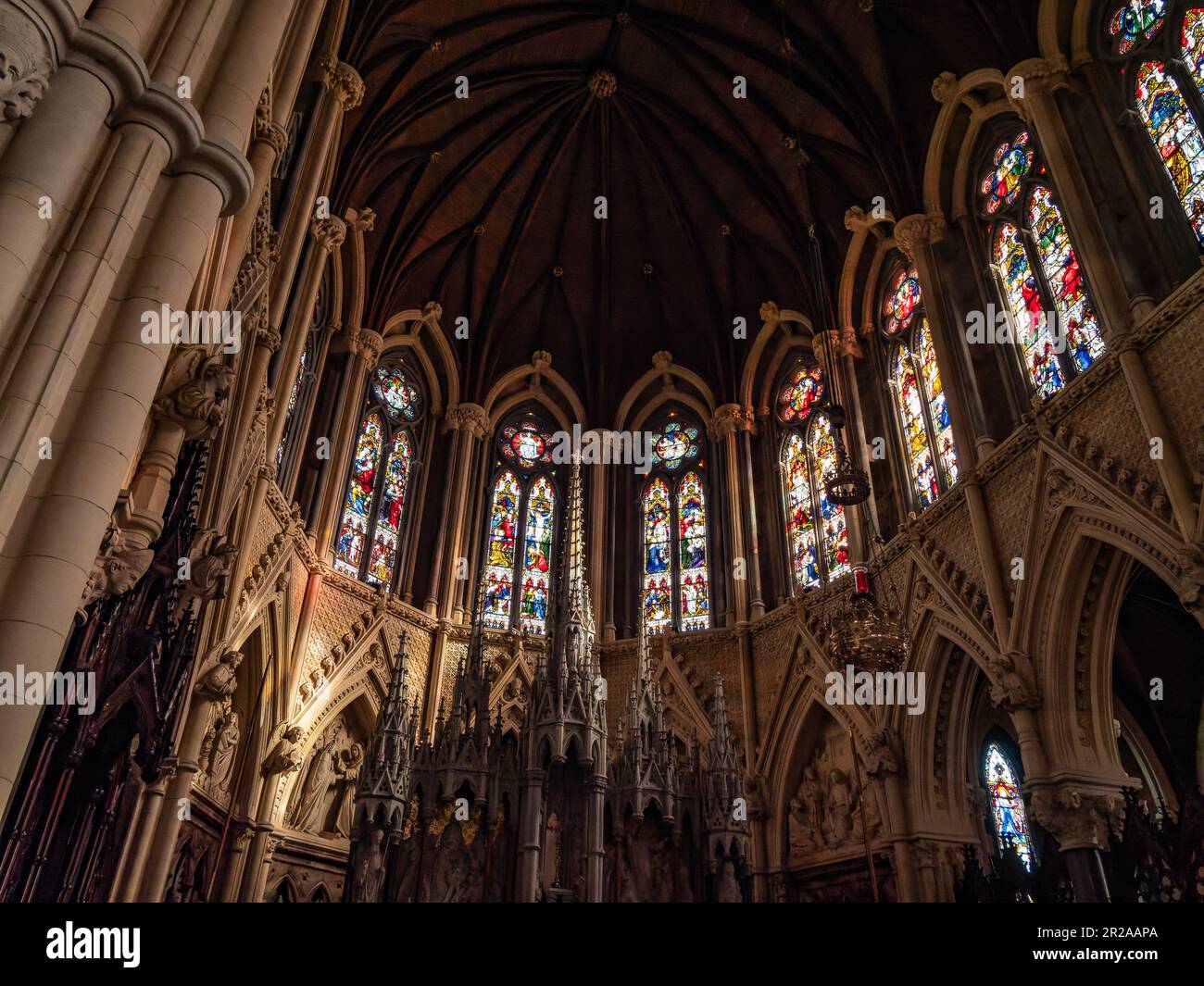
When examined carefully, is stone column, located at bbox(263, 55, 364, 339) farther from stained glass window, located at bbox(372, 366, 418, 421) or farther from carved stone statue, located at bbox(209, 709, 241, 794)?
stained glass window, located at bbox(372, 366, 418, 421)

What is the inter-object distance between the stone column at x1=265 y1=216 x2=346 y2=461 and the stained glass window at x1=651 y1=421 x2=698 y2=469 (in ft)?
31.0

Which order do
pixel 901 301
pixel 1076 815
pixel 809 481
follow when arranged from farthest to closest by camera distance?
pixel 809 481 → pixel 901 301 → pixel 1076 815

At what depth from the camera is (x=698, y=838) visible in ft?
38.9

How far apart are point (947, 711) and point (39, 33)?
13.9m

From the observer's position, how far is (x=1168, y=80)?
40.1ft

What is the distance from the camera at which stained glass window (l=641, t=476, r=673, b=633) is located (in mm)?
19922

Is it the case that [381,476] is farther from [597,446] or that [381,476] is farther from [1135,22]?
[1135,22]

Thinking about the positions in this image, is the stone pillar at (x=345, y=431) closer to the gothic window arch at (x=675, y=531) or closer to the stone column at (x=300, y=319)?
the stone column at (x=300, y=319)

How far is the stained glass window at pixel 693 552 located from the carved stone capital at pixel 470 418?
499 cm

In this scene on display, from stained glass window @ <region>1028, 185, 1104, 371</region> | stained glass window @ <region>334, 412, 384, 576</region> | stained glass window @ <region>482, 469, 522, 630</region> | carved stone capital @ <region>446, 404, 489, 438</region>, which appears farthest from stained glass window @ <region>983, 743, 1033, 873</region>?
carved stone capital @ <region>446, 404, 489, 438</region>

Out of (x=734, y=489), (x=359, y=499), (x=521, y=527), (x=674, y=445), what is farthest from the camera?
(x=674, y=445)

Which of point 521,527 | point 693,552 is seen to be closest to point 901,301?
point 693,552

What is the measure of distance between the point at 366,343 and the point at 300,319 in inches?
168

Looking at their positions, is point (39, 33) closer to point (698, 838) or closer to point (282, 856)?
point (698, 838)
